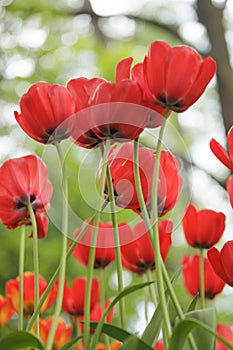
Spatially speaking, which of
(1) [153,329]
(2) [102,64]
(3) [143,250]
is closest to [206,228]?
(3) [143,250]

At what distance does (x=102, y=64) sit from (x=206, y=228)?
2463 mm

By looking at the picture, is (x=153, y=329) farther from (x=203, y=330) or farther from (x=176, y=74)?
(x=176, y=74)

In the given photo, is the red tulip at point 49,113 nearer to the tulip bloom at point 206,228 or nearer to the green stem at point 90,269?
the green stem at point 90,269

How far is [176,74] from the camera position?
362 mm

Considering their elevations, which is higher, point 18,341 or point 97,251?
point 18,341

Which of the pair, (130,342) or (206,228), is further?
(206,228)

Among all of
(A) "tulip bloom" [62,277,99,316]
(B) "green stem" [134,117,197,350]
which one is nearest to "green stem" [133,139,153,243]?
(B) "green stem" [134,117,197,350]

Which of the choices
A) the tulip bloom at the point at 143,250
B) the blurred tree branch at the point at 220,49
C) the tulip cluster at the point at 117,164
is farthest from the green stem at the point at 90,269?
the blurred tree branch at the point at 220,49

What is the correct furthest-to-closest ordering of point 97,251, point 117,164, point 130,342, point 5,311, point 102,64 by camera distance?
point 102,64
point 5,311
point 97,251
point 117,164
point 130,342

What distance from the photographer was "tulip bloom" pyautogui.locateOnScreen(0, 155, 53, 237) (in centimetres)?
39

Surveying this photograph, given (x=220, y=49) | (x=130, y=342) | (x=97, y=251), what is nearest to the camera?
(x=130, y=342)

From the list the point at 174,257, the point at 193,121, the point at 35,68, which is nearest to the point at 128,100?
the point at 174,257

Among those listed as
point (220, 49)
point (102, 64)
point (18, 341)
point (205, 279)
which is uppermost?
point (18, 341)

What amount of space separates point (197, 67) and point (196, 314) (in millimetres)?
124
